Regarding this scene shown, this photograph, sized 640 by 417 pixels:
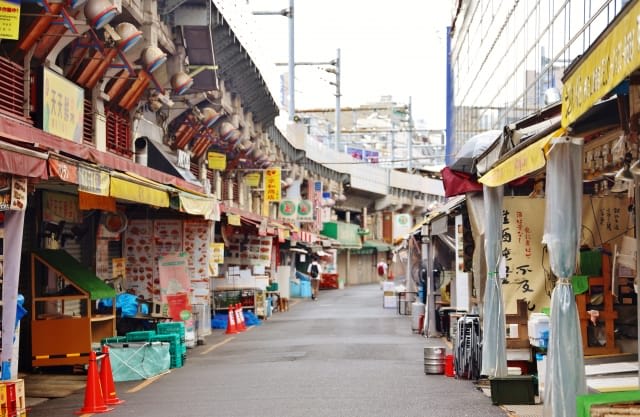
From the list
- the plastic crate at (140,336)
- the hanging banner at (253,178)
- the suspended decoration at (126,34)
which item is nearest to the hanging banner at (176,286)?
the plastic crate at (140,336)

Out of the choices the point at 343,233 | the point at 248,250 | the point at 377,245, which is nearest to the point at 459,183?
the point at 248,250

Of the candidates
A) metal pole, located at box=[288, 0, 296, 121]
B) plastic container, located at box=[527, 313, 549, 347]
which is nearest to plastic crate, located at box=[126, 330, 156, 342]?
plastic container, located at box=[527, 313, 549, 347]

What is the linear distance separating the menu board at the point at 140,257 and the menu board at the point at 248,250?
11.4 m

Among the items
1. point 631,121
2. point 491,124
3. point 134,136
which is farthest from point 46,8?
point 491,124

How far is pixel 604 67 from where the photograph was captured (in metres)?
6.84

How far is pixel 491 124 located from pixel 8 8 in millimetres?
17922

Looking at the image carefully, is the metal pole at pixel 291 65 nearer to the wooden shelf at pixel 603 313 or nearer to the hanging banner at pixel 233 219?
the hanging banner at pixel 233 219

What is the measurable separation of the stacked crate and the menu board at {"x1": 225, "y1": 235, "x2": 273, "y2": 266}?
586 inches

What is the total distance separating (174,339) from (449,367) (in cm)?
508

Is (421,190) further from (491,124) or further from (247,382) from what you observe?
(247,382)

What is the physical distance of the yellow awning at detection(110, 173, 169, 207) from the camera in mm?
14102

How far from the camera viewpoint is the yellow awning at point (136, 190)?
14102 mm

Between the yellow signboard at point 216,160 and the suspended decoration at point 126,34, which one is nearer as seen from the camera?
the suspended decoration at point 126,34

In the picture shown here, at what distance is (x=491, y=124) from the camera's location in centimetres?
2930
